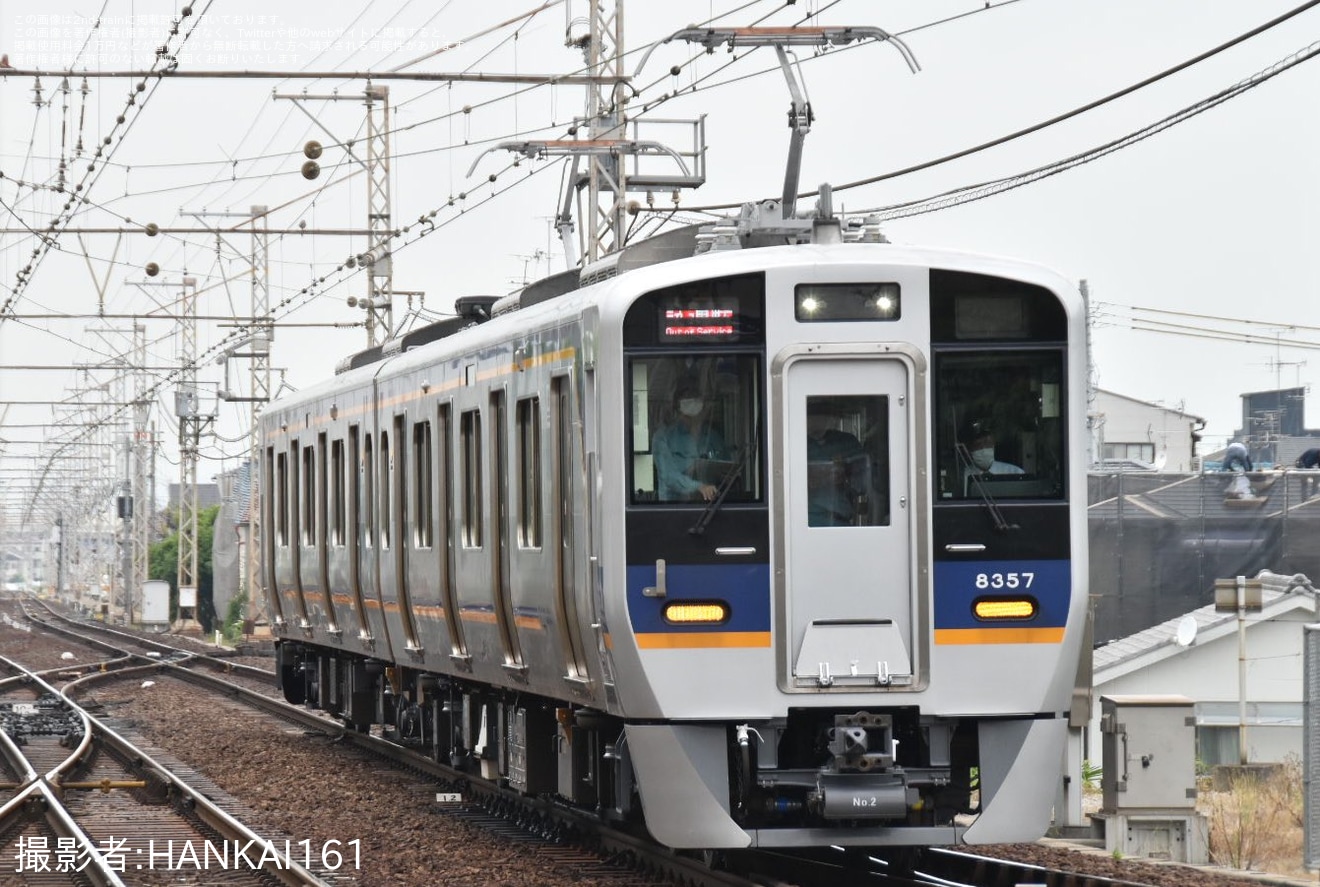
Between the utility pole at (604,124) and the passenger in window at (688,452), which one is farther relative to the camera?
the utility pole at (604,124)

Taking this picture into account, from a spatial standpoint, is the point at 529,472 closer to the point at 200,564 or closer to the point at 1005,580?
the point at 1005,580

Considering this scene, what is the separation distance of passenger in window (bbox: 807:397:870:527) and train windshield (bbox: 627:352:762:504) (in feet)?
0.94

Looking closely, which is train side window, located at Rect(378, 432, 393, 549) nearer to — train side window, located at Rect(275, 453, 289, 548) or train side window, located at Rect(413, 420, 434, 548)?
train side window, located at Rect(413, 420, 434, 548)

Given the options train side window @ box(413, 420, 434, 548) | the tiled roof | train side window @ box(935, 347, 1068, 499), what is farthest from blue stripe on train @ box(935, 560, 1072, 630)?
the tiled roof

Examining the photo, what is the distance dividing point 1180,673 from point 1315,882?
46.2ft

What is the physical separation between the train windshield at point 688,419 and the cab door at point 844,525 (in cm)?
21

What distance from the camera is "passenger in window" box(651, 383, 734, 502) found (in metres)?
9.88

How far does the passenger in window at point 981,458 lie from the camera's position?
9.90 metres

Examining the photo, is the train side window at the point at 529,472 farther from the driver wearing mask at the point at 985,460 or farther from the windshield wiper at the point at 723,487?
the driver wearing mask at the point at 985,460

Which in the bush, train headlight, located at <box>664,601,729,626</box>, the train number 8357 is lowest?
the bush

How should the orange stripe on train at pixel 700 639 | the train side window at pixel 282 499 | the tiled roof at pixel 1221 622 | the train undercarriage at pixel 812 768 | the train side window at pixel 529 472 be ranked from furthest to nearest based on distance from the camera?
the tiled roof at pixel 1221 622, the train side window at pixel 282 499, the train side window at pixel 529 472, the orange stripe on train at pixel 700 639, the train undercarriage at pixel 812 768

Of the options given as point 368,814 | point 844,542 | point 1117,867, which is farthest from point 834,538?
point 368,814

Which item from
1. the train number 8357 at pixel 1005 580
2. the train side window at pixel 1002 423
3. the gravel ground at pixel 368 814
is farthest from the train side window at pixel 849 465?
the gravel ground at pixel 368 814

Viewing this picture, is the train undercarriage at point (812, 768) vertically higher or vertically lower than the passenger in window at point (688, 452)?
lower
